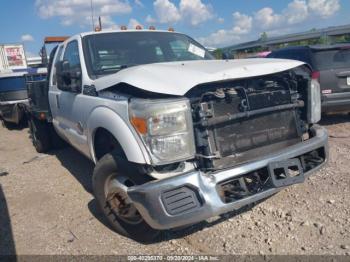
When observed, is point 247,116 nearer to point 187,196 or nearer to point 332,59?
point 187,196

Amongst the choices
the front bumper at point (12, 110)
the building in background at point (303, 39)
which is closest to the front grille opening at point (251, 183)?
the front bumper at point (12, 110)

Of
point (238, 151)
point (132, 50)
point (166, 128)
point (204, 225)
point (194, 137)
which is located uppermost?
point (132, 50)

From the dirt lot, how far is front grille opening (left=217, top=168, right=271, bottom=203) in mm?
536

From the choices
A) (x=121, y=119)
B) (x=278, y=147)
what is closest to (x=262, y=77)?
(x=278, y=147)

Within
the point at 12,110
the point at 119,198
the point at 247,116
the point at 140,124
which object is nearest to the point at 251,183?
the point at 247,116

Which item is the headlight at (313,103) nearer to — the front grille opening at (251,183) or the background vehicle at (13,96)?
the front grille opening at (251,183)

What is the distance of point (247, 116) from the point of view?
2.82 meters

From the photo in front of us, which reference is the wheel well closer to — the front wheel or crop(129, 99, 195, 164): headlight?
the front wheel

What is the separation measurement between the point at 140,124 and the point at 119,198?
88 centimetres

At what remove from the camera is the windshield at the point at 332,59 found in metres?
6.38

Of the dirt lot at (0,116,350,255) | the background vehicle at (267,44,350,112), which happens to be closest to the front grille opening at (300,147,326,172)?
the dirt lot at (0,116,350,255)

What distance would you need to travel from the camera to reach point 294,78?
3.23 meters

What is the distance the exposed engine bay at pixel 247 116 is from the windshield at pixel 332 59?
11.4ft

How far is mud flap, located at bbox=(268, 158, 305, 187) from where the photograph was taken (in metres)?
2.73
